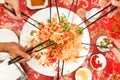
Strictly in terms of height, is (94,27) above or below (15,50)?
above

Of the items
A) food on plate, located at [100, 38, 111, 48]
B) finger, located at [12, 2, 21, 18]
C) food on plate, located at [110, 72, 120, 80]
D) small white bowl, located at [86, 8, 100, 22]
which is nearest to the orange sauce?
finger, located at [12, 2, 21, 18]

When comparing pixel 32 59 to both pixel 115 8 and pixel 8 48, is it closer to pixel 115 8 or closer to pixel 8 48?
pixel 8 48

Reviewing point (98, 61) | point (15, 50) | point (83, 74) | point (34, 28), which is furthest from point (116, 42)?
point (15, 50)

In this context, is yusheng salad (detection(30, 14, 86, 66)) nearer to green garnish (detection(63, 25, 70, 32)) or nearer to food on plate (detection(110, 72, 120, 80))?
green garnish (detection(63, 25, 70, 32))

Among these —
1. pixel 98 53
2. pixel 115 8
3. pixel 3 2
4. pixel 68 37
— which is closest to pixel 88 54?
pixel 98 53

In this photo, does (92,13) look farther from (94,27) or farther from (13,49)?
(13,49)

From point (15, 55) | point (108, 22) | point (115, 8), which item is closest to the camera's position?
point (15, 55)

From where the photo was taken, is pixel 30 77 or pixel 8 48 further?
pixel 30 77
